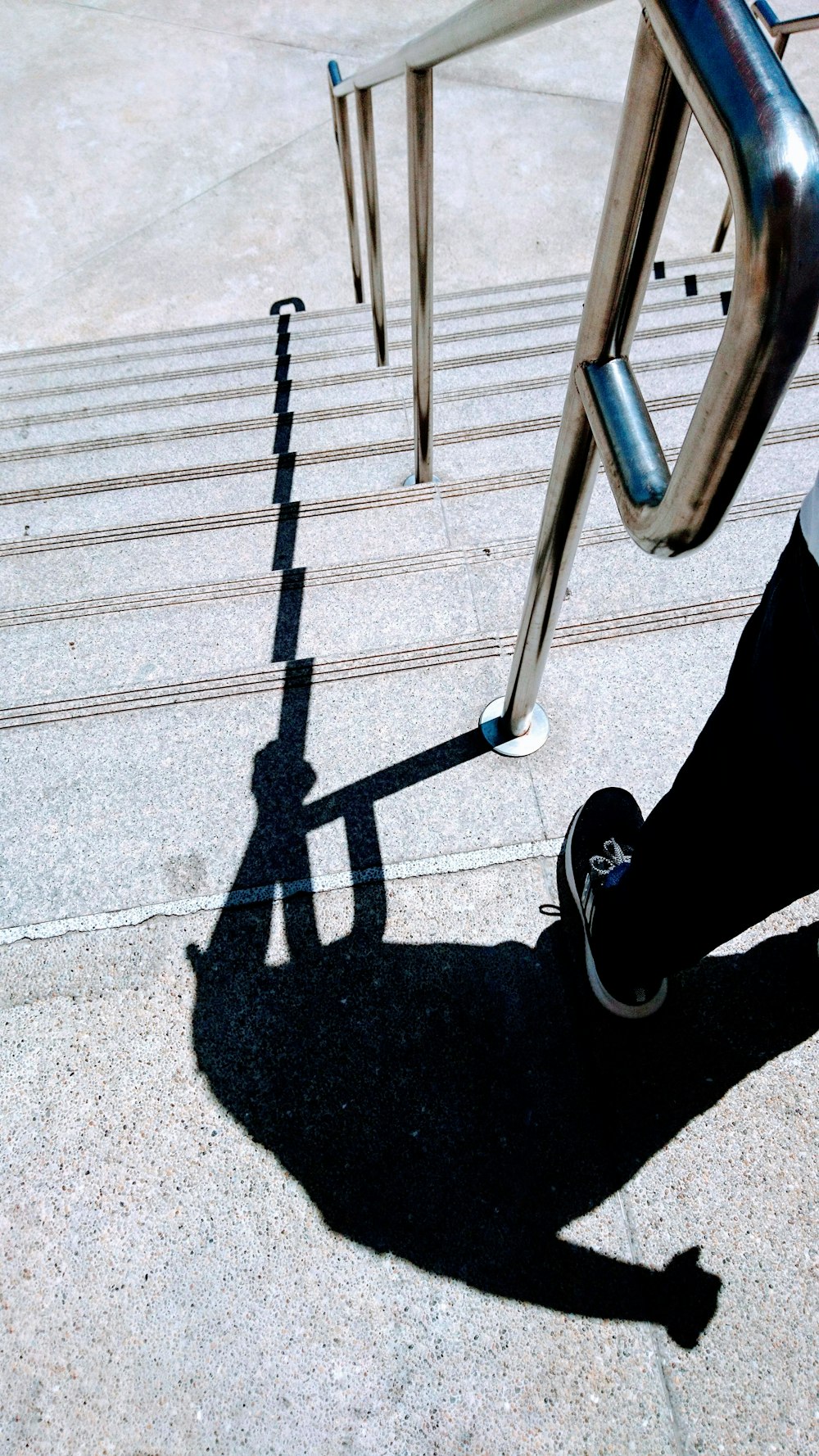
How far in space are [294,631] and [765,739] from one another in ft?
5.29

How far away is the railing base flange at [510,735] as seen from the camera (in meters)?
2.11

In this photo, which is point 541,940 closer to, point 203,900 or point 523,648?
point 523,648

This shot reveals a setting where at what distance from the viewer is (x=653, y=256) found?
113 centimetres

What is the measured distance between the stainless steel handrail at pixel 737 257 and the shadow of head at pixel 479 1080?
109 cm

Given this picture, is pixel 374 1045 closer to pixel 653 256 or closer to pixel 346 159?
pixel 653 256

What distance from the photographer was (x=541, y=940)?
185cm

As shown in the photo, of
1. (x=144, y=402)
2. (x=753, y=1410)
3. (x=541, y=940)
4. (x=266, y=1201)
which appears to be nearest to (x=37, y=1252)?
(x=266, y=1201)

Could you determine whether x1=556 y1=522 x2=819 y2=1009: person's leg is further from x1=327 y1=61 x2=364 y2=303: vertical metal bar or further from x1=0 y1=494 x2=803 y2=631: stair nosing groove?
x1=327 y1=61 x2=364 y2=303: vertical metal bar

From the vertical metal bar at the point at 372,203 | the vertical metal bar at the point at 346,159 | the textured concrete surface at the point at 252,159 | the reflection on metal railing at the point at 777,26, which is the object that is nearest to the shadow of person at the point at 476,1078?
the reflection on metal railing at the point at 777,26

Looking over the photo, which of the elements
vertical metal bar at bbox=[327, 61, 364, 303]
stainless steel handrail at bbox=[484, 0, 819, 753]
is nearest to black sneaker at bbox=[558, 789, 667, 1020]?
stainless steel handrail at bbox=[484, 0, 819, 753]

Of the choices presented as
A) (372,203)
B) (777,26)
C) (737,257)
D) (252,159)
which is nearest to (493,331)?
(372,203)

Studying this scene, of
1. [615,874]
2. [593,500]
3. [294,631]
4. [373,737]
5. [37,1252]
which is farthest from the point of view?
[593,500]

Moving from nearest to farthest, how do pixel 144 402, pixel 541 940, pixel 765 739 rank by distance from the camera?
pixel 765 739, pixel 541 940, pixel 144 402

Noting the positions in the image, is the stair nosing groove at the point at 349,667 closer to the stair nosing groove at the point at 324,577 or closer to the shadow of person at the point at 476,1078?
the stair nosing groove at the point at 324,577
